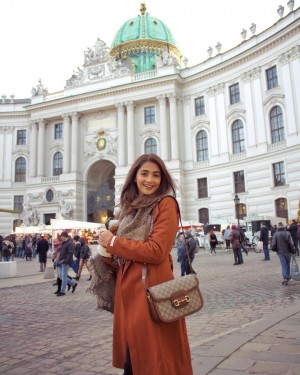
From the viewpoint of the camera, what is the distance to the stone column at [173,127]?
3759 centimetres

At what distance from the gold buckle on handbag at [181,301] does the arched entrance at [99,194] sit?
35.9 m

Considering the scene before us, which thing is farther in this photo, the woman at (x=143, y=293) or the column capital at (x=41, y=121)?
the column capital at (x=41, y=121)

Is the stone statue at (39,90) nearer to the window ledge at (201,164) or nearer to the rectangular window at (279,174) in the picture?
the window ledge at (201,164)

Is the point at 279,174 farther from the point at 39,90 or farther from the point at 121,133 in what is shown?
the point at 39,90

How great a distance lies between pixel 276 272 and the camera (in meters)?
12.5

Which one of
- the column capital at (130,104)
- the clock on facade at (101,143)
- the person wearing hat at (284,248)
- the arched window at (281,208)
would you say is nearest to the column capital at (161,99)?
the column capital at (130,104)

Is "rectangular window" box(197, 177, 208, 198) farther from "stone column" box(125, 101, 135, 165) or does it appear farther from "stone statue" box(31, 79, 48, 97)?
"stone statue" box(31, 79, 48, 97)

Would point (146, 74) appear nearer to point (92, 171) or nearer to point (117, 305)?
point (92, 171)

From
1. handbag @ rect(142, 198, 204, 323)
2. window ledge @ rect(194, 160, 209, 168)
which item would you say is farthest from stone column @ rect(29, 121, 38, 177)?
handbag @ rect(142, 198, 204, 323)

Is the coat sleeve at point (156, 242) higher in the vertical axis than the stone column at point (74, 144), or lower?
lower

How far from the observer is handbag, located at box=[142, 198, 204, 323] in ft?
7.28

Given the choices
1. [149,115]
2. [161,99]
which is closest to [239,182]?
[161,99]

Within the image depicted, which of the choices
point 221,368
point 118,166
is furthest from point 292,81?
point 221,368

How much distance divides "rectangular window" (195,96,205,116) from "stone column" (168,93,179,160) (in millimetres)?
2329
